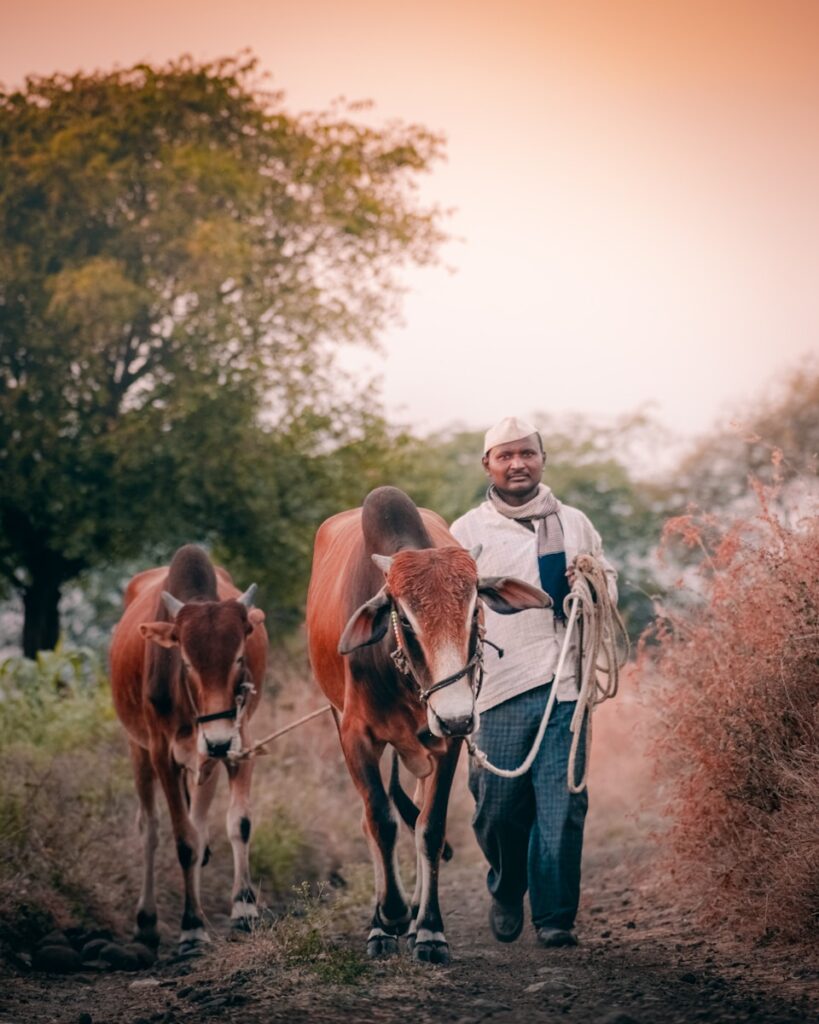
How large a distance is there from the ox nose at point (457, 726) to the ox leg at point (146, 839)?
306 centimetres

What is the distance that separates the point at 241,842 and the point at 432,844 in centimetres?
220

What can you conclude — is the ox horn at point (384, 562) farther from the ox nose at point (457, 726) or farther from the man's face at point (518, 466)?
the man's face at point (518, 466)

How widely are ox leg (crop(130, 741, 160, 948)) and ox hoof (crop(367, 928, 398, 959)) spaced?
6.00 feet

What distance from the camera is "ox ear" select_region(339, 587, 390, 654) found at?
5.82 m

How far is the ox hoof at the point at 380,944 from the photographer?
20.0ft

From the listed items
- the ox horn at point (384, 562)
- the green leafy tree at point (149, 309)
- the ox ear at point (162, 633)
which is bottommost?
the ox ear at point (162, 633)

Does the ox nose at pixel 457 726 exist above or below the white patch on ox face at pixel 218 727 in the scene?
below

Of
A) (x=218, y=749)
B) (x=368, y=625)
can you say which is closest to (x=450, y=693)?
(x=368, y=625)

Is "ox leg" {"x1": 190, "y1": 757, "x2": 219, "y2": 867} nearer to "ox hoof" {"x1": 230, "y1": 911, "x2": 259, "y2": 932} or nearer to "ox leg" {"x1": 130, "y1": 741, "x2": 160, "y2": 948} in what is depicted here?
"ox leg" {"x1": 130, "y1": 741, "x2": 160, "y2": 948}

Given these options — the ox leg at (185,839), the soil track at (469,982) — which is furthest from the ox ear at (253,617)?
the soil track at (469,982)

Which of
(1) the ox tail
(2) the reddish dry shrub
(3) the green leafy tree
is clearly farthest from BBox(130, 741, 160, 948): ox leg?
(3) the green leafy tree

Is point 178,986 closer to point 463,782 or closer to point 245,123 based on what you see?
point 463,782

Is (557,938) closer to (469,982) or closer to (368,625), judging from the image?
(469,982)

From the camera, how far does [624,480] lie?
35656 millimetres
